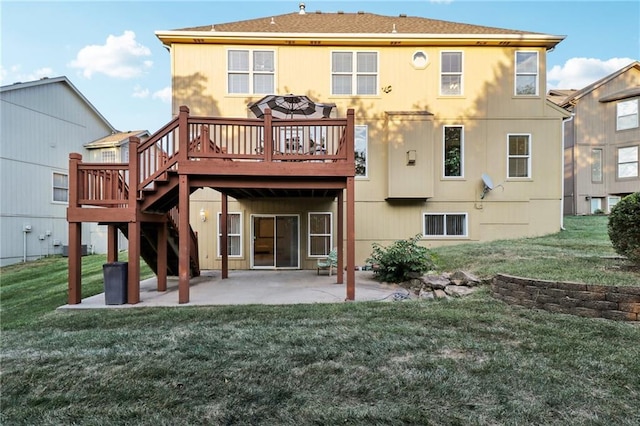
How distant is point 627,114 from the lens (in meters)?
16.5

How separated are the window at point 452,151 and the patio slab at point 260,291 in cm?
452

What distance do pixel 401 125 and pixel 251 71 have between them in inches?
195

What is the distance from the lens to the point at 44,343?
13.5 feet

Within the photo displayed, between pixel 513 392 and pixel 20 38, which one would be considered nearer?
pixel 513 392

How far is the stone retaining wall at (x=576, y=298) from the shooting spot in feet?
14.0

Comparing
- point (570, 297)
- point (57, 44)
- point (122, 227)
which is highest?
point (57, 44)

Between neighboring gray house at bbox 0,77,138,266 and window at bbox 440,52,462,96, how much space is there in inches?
581

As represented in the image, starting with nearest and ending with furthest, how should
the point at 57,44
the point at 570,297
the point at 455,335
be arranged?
the point at 455,335, the point at 570,297, the point at 57,44

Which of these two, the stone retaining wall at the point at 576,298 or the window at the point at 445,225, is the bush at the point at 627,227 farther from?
the window at the point at 445,225

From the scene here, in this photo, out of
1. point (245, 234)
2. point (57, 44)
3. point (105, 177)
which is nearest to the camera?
point (105, 177)

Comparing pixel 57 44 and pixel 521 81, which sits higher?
pixel 57 44

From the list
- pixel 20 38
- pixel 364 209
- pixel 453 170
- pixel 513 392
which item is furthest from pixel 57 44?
pixel 513 392

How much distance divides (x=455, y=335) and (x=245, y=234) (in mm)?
7748

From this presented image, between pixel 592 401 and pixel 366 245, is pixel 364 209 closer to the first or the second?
pixel 366 245
